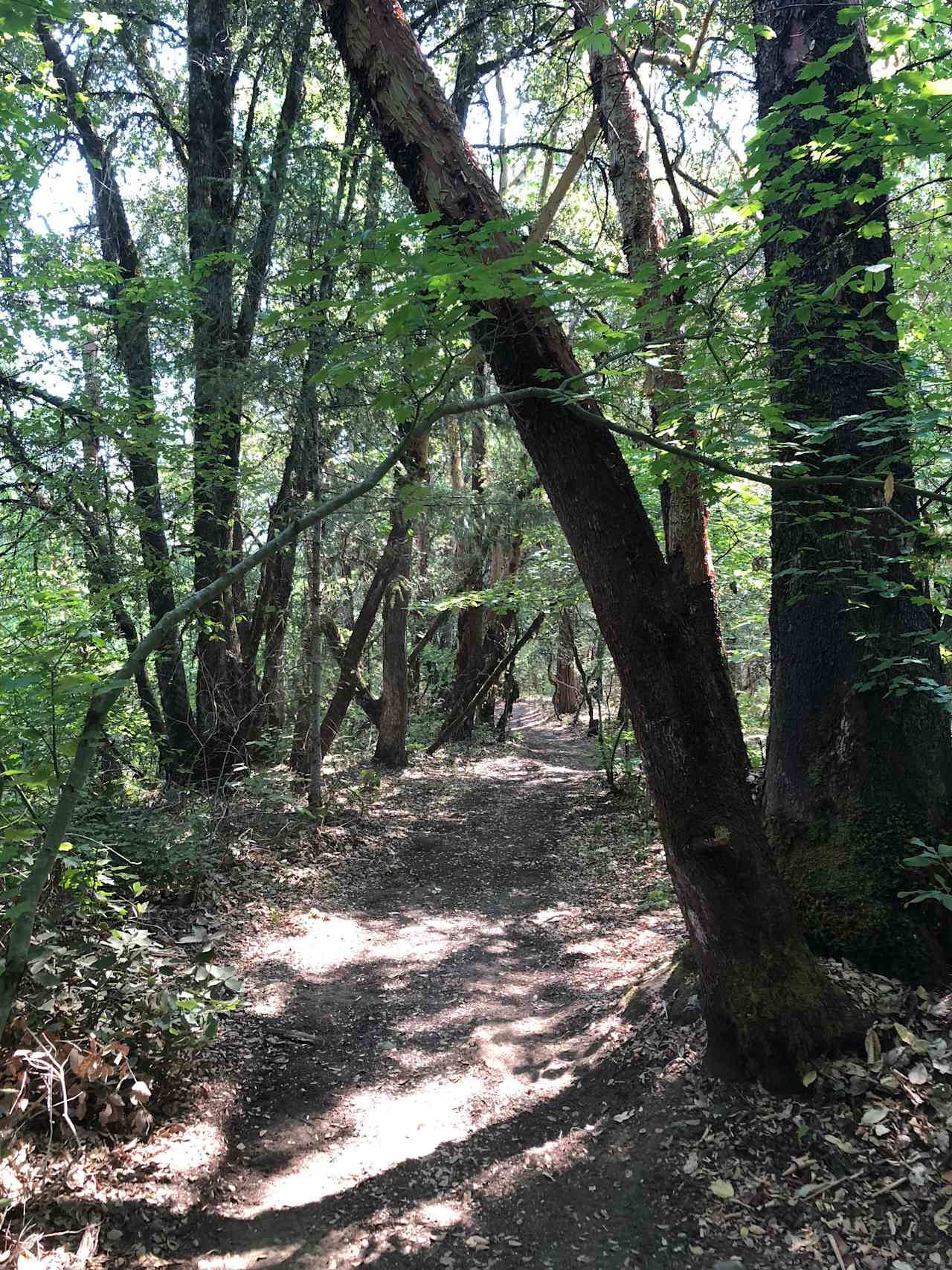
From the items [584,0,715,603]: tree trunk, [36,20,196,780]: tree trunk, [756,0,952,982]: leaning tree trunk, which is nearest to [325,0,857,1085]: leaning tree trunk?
[756,0,952,982]: leaning tree trunk

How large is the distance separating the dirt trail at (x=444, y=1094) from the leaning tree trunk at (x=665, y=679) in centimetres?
72

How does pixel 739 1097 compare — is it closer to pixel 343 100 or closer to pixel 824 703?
pixel 824 703

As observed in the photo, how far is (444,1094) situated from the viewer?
3783mm

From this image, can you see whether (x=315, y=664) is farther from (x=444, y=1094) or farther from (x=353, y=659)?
(x=444, y=1094)

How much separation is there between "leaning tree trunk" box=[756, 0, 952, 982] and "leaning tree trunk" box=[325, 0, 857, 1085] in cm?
46

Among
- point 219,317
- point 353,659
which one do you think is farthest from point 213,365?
point 353,659

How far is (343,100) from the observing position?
9172 mm

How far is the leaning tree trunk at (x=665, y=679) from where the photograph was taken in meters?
3.16

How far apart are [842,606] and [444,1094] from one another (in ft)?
10.6

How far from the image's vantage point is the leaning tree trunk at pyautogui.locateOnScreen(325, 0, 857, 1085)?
10.4ft

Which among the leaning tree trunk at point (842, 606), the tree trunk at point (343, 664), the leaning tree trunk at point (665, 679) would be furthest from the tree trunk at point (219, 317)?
the leaning tree trunk at point (842, 606)

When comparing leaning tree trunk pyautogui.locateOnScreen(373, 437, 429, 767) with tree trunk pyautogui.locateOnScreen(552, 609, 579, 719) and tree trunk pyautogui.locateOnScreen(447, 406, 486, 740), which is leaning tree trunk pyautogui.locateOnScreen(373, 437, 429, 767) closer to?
tree trunk pyautogui.locateOnScreen(447, 406, 486, 740)

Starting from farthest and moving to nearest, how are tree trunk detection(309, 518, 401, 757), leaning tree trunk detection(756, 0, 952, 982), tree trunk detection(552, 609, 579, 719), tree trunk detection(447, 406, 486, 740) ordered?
tree trunk detection(552, 609, 579, 719) → tree trunk detection(447, 406, 486, 740) → tree trunk detection(309, 518, 401, 757) → leaning tree trunk detection(756, 0, 952, 982)

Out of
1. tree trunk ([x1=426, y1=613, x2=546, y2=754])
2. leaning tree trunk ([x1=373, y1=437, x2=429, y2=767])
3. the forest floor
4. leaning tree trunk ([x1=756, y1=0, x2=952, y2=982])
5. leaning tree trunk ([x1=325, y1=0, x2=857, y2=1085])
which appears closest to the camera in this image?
the forest floor
